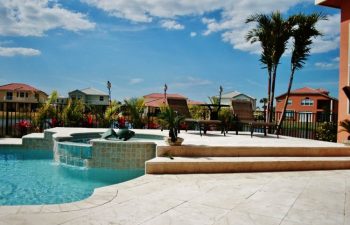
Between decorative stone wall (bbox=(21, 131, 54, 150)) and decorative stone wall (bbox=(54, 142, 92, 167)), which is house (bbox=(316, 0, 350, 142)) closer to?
decorative stone wall (bbox=(54, 142, 92, 167))

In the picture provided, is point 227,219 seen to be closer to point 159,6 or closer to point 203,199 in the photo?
point 203,199

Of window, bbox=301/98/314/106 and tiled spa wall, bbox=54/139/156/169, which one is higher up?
window, bbox=301/98/314/106

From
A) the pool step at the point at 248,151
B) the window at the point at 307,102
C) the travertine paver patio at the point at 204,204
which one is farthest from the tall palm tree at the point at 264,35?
the window at the point at 307,102

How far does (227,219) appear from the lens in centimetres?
326

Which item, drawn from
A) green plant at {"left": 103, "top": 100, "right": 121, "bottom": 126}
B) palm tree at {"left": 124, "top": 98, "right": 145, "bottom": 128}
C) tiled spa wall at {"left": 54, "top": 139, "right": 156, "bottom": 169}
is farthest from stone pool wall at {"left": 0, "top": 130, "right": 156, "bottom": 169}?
palm tree at {"left": 124, "top": 98, "right": 145, "bottom": 128}

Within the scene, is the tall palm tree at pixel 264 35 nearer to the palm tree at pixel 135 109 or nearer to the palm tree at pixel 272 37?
the palm tree at pixel 272 37

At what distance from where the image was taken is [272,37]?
13.1 metres

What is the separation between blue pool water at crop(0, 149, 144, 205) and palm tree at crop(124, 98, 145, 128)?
453 centimetres

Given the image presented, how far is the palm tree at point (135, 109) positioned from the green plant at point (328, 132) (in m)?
7.00

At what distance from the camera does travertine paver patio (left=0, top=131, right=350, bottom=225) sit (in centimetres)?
317

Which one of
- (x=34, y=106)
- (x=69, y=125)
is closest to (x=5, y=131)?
(x=34, y=106)

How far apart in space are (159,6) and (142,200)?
8.83 meters

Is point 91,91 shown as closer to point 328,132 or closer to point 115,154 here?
point 328,132

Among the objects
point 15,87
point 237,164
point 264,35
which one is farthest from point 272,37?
point 15,87
